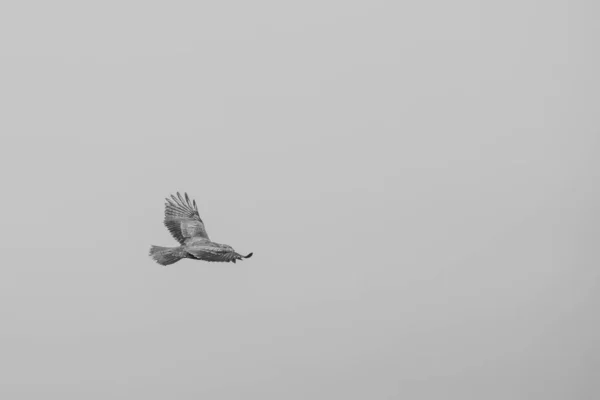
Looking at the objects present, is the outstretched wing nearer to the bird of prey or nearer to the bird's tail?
the bird of prey

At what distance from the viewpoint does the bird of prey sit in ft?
134

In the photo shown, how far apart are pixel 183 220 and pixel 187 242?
3402 millimetres

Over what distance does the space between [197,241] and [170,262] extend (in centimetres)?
272

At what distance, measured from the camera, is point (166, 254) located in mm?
42844

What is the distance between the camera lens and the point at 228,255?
130 ft

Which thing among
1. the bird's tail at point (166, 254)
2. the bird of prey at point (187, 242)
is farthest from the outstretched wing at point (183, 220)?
the bird's tail at point (166, 254)

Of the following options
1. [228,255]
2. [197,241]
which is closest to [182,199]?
[197,241]

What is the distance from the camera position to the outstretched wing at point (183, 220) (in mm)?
46156

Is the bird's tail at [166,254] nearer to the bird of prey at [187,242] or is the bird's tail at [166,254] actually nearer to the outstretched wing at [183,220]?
the bird of prey at [187,242]

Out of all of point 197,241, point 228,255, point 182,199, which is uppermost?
point 182,199

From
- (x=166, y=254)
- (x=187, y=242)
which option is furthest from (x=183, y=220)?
(x=166, y=254)

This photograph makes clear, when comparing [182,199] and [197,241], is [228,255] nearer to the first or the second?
[197,241]

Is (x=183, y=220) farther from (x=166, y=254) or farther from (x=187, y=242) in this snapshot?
(x=166, y=254)

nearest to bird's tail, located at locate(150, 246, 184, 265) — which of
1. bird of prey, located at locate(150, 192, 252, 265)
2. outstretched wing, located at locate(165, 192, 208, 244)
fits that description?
bird of prey, located at locate(150, 192, 252, 265)
